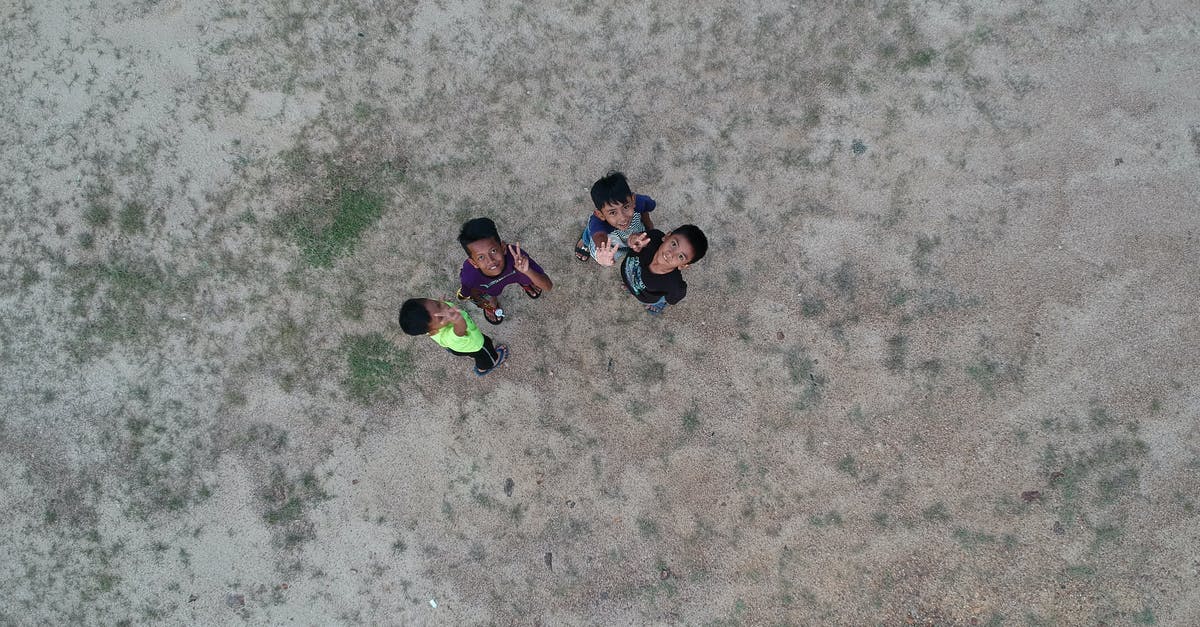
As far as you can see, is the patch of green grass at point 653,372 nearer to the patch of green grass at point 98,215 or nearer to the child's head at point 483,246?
the child's head at point 483,246

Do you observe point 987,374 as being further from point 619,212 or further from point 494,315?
point 494,315

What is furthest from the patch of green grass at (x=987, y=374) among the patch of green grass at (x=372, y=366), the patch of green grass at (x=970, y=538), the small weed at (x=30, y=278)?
the small weed at (x=30, y=278)

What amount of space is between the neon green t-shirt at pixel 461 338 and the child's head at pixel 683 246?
4.83 feet

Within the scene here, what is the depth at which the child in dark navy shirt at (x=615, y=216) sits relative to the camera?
4141 mm

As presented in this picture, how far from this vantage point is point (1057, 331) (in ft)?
16.9

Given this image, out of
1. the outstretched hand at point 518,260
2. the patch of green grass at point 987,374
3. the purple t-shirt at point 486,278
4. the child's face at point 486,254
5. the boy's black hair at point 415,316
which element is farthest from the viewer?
the patch of green grass at point 987,374

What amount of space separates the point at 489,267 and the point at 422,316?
0.61 meters

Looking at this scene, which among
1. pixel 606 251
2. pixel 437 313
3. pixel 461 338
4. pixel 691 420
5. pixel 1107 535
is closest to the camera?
pixel 437 313

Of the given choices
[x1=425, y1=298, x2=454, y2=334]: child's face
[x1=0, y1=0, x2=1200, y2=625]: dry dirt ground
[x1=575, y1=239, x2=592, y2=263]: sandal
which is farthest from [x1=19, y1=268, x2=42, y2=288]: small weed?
[x1=575, y1=239, x2=592, y2=263]: sandal

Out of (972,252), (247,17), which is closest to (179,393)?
(247,17)

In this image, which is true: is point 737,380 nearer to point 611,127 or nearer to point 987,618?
point 611,127

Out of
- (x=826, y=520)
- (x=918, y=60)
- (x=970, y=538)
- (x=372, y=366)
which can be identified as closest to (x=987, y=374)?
(x=970, y=538)

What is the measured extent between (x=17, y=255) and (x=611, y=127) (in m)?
5.31

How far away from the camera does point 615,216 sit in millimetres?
4234
